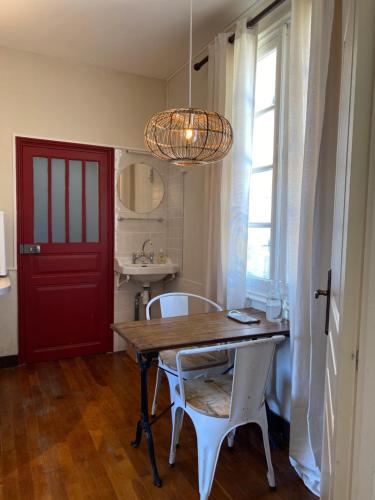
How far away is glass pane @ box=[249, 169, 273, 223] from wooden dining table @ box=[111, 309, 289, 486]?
0.74 meters

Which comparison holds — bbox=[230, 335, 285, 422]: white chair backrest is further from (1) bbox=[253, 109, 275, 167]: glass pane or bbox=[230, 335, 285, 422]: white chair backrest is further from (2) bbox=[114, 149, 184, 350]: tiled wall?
(2) bbox=[114, 149, 184, 350]: tiled wall

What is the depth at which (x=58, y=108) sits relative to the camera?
3.44 metres

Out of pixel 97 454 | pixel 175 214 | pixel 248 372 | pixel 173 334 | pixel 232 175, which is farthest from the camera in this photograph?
pixel 175 214

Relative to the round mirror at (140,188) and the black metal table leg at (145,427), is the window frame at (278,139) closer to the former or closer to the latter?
the black metal table leg at (145,427)

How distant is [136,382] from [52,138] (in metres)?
2.38

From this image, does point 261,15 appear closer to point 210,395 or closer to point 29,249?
point 210,395

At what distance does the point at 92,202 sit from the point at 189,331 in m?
2.10

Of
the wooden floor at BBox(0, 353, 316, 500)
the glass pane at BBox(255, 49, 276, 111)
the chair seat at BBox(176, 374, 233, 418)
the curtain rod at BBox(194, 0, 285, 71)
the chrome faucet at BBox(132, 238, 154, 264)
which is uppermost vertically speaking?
the curtain rod at BBox(194, 0, 285, 71)

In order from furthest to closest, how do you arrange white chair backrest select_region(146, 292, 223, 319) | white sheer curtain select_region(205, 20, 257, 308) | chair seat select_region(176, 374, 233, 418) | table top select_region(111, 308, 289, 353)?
1. white chair backrest select_region(146, 292, 223, 319)
2. white sheer curtain select_region(205, 20, 257, 308)
3. table top select_region(111, 308, 289, 353)
4. chair seat select_region(176, 374, 233, 418)

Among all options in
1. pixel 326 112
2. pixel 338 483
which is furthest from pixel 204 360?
pixel 326 112

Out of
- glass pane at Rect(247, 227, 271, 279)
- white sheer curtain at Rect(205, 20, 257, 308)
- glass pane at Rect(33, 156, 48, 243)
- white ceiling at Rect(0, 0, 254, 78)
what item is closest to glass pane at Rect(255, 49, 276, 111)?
white sheer curtain at Rect(205, 20, 257, 308)

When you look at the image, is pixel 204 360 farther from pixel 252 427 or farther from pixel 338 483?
pixel 338 483

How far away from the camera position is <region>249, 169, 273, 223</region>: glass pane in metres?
2.56

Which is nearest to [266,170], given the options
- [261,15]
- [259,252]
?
[259,252]
